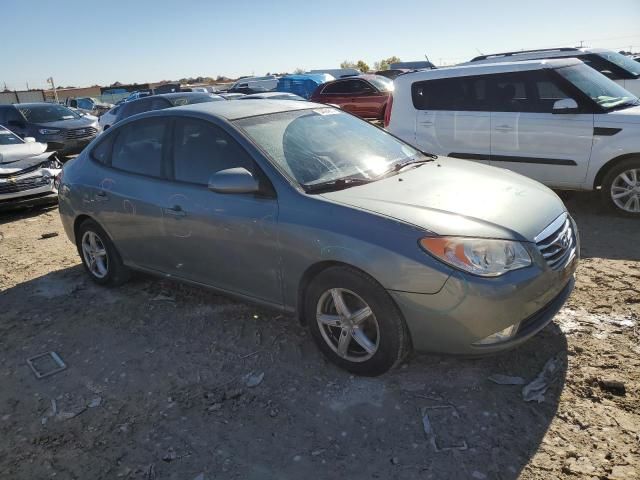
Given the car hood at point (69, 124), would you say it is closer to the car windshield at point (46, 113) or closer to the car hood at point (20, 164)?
the car windshield at point (46, 113)

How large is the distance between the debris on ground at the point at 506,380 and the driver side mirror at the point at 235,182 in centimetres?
184

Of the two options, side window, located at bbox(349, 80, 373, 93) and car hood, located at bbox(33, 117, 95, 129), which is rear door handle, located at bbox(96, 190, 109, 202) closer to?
car hood, located at bbox(33, 117, 95, 129)

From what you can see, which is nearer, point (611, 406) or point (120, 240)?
point (611, 406)

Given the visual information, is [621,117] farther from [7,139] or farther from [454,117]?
[7,139]

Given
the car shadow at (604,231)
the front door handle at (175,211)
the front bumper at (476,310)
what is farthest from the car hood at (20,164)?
the car shadow at (604,231)

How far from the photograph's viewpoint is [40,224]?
7676mm

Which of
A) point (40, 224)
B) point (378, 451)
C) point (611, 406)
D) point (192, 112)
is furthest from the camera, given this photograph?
point (40, 224)

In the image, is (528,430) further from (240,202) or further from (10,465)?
(10,465)

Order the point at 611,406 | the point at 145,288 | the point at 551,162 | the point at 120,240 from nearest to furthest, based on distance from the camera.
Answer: the point at 611,406 < the point at 120,240 < the point at 145,288 < the point at 551,162

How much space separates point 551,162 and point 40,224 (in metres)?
6.89

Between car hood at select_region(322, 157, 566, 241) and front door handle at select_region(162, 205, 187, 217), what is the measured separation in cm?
120

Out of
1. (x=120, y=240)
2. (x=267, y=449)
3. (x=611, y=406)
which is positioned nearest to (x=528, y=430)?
(x=611, y=406)

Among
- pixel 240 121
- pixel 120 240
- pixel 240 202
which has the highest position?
pixel 240 121

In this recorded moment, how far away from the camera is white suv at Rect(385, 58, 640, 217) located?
5.85 meters
